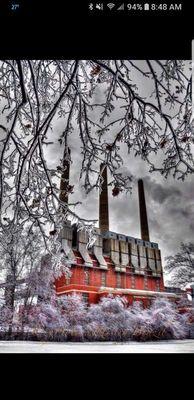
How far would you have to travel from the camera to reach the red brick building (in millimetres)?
15391

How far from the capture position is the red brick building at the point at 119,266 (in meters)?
15.4

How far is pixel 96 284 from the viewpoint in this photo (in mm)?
16375

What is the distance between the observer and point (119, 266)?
18.4m

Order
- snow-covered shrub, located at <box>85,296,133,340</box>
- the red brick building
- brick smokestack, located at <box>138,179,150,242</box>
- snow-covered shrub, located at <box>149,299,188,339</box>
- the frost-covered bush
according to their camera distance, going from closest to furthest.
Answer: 1. the frost-covered bush
2. snow-covered shrub, located at <box>149,299,188,339</box>
3. snow-covered shrub, located at <box>85,296,133,340</box>
4. the red brick building
5. brick smokestack, located at <box>138,179,150,242</box>

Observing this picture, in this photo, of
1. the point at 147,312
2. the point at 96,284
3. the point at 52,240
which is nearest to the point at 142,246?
the point at 96,284

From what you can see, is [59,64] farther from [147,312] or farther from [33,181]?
[147,312]

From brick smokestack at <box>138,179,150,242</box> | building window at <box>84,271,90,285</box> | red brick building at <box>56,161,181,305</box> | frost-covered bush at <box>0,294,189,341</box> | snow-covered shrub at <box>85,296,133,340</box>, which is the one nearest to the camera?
frost-covered bush at <box>0,294,189,341</box>
